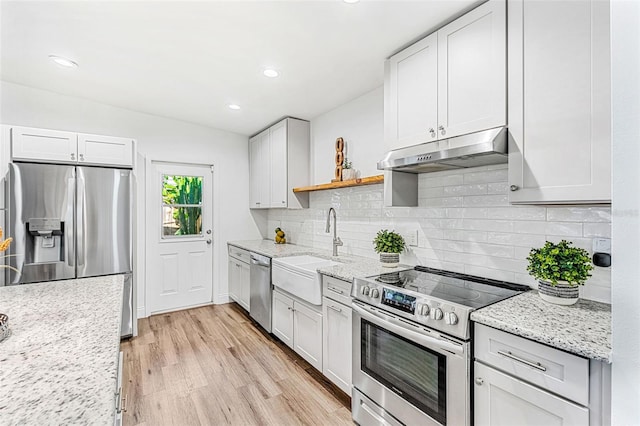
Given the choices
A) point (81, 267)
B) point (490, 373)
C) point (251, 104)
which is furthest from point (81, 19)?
point (490, 373)

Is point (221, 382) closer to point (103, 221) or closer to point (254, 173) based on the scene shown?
point (103, 221)

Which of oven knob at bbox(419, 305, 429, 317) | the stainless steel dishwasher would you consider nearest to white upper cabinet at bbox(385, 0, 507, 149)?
oven knob at bbox(419, 305, 429, 317)

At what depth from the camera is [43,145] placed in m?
2.93

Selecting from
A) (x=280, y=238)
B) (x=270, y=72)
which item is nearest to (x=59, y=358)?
(x=270, y=72)

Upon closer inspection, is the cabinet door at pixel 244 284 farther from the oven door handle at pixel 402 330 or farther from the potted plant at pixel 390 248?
the oven door handle at pixel 402 330

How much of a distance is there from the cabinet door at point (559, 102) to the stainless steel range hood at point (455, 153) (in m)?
0.10

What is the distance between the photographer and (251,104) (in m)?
3.38

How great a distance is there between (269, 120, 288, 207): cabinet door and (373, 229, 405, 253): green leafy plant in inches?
62.5

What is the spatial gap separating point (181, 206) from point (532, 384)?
4168 millimetres

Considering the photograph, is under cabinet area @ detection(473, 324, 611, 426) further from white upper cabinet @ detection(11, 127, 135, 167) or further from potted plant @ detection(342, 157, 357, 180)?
white upper cabinet @ detection(11, 127, 135, 167)

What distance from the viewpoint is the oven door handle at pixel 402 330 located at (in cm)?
145

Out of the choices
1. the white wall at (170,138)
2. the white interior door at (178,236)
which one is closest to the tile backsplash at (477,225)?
the white wall at (170,138)

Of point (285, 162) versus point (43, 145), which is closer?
point (43, 145)

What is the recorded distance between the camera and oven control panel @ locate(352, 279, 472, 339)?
Answer: 4.66 ft
